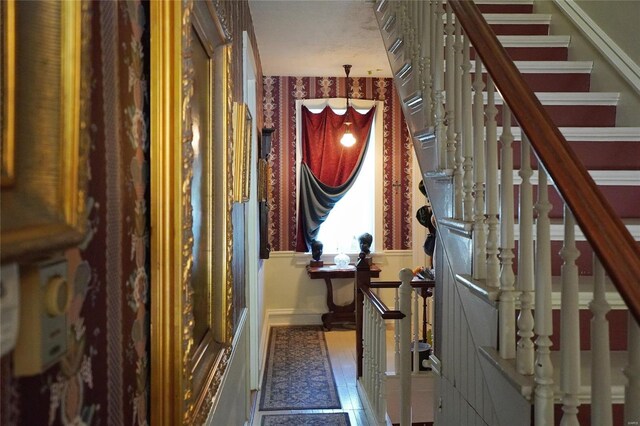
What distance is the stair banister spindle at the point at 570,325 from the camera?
3.89ft

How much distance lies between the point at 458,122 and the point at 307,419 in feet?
8.03

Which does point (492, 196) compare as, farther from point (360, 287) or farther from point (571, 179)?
point (360, 287)

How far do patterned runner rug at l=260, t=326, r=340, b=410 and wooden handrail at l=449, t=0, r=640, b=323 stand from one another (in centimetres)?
291

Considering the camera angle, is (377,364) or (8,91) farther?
(377,364)

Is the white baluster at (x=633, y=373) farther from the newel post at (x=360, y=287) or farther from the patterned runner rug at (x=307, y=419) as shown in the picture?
the newel post at (x=360, y=287)

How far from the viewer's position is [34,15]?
499mm

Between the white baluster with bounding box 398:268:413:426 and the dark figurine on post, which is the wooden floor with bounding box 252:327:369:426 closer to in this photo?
the white baluster with bounding box 398:268:413:426

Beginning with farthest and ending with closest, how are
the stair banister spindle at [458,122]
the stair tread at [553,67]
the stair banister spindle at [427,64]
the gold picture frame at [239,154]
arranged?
the stair tread at [553,67] < the stair banister spindle at [427,64] < the gold picture frame at [239,154] < the stair banister spindle at [458,122]

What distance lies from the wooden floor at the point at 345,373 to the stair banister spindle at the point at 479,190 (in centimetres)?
212

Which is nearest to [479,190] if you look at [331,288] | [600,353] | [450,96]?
[450,96]

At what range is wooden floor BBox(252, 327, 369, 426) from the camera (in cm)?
356

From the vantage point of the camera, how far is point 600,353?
1.07 meters

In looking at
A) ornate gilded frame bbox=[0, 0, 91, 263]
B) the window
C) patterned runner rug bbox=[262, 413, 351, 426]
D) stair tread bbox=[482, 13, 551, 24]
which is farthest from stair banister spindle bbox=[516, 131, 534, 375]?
the window

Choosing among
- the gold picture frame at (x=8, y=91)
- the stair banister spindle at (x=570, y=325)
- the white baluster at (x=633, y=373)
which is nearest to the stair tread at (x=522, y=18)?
the stair banister spindle at (x=570, y=325)
